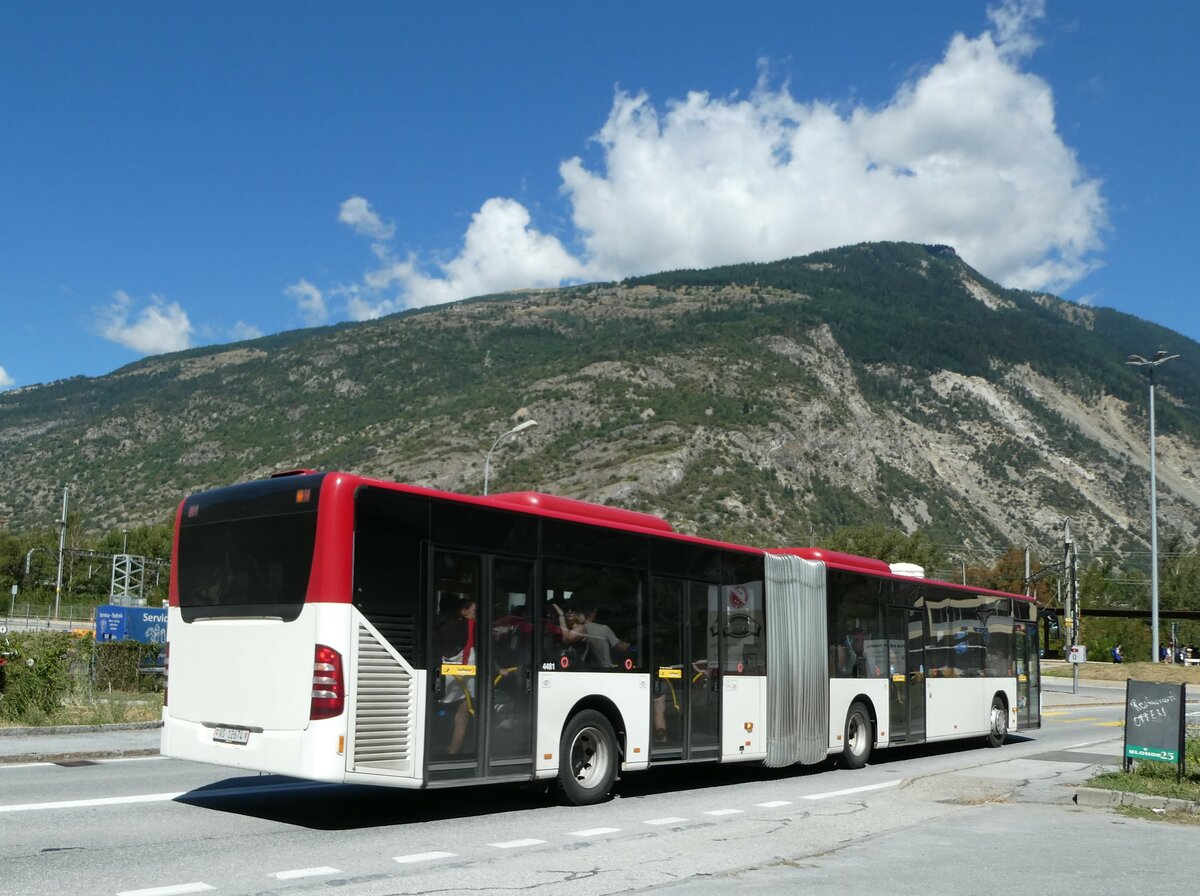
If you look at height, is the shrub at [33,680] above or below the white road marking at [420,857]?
above

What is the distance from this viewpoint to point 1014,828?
37.0 ft

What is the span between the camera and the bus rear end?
32.6 feet

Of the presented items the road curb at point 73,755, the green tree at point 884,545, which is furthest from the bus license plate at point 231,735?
the green tree at point 884,545

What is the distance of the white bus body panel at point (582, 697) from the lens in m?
11.8

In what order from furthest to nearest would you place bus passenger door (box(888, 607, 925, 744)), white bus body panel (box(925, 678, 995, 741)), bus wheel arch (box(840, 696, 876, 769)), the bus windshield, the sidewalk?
white bus body panel (box(925, 678, 995, 741)), bus passenger door (box(888, 607, 925, 744)), bus wheel arch (box(840, 696, 876, 769)), the sidewalk, the bus windshield

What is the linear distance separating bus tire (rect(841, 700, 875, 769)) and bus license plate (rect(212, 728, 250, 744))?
984 cm

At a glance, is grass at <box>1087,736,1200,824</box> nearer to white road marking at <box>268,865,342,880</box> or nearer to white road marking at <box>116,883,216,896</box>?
white road marking at <box>268,865,342,880</box>

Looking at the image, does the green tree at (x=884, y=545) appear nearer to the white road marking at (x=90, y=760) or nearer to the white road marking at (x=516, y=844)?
the white road marking at (x=90, y=760)

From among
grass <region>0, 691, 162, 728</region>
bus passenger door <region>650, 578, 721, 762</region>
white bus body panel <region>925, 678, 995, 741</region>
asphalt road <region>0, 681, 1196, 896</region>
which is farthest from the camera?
white bus body panel <region>925, 678, 995, 741</region>

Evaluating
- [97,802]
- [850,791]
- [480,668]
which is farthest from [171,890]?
[850,791]

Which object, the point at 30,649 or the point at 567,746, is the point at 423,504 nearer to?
the point at 567,746

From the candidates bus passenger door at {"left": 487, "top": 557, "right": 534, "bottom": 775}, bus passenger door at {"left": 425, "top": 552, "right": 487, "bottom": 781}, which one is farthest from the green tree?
bus passenger door at {"left": 425, "top": 552, "right": 487, "bottom": 781}

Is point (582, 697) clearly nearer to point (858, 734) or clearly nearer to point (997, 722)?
point (858, 734)

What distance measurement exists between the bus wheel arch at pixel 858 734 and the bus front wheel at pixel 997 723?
5354 millimetres
